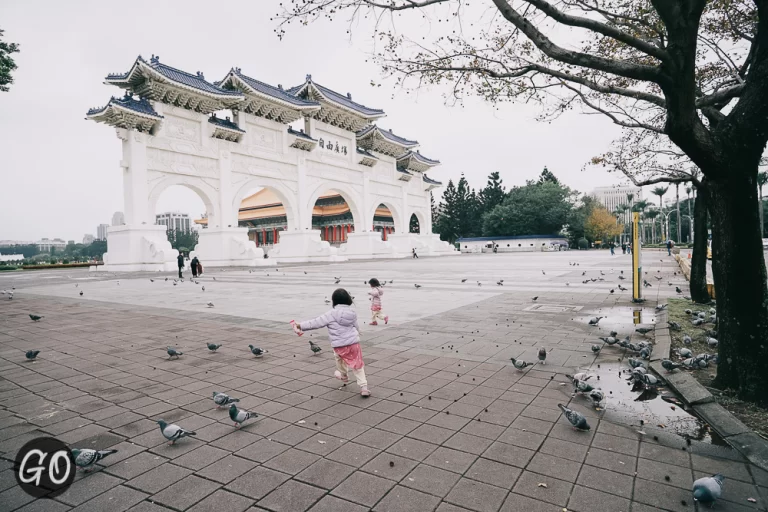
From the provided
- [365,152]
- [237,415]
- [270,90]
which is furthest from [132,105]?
[237,415]

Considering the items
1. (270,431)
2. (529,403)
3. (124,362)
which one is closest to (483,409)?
(529,403)

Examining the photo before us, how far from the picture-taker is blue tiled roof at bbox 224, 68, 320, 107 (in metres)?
31.5

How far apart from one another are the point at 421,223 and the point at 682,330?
5036cm

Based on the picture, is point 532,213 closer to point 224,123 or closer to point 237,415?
point 224,123

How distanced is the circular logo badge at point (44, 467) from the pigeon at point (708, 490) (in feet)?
12.5

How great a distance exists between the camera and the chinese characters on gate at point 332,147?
39.9m

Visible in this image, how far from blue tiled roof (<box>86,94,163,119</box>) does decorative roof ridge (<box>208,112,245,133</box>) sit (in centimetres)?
449

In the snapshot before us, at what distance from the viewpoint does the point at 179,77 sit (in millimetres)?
27828

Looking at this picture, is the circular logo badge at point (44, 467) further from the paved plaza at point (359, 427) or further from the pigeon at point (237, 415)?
the pigeon at point (237, 415)

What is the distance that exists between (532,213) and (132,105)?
59.0 meters

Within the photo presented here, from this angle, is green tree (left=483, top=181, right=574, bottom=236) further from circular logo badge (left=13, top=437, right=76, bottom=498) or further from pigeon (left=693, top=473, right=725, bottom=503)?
circular logo badge (left=13, top=437, right=76, bottom=498)

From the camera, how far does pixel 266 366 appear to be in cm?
522

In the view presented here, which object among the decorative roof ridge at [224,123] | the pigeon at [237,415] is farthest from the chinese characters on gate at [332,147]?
the pigeon at [237,415]

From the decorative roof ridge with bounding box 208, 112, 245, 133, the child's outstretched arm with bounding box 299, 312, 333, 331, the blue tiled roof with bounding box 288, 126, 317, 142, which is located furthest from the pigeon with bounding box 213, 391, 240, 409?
the blue tiled roof with bounding box 288, 126, 317, 142
